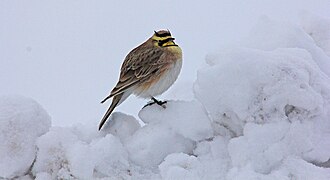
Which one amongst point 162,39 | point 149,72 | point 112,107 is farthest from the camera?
point 162,39

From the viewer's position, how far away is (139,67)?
5273mm

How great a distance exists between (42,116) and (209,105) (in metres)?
1.25

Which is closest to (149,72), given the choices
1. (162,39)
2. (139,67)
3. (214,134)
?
(139,67)

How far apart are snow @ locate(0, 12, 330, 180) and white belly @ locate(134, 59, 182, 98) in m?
0.87

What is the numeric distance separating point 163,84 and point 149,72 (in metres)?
0.17

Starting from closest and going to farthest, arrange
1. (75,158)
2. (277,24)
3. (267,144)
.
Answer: (267,144)
(75,158)
(277,24)

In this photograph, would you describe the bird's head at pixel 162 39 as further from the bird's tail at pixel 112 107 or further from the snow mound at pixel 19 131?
the snow mound at pixel 19 131

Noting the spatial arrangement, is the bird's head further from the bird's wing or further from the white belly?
the white belly

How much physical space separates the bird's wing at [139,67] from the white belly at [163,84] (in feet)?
0.34

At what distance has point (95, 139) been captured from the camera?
13.7 ft

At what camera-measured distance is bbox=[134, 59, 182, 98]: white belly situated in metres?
5.23

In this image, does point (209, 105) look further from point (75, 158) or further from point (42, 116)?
point (42, 116)

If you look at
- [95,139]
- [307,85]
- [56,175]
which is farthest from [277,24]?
[56,175]

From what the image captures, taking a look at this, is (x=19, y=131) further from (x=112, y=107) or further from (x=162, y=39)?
(x=162, y=39)
